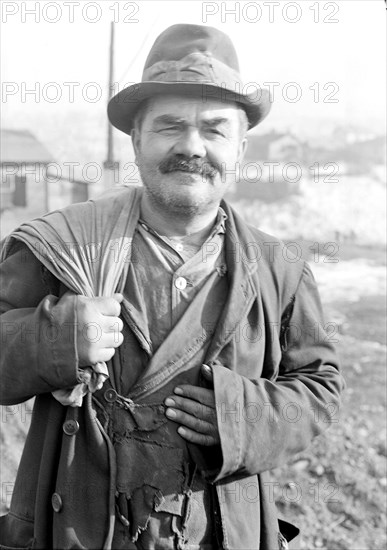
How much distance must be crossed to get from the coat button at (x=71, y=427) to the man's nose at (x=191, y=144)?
0.80 metres

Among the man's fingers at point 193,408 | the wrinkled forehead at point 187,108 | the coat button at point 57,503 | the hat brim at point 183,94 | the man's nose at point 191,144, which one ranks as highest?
the hat brim at point 183,94

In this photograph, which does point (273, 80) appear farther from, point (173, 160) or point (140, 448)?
point (140, 448)

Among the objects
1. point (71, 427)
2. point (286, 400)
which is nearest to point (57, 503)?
point (71, 427)

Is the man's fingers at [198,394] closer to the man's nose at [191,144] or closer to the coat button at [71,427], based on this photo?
the coat button at [71,427]

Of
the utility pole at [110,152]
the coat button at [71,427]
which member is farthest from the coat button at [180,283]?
the utility pole at [110,152]

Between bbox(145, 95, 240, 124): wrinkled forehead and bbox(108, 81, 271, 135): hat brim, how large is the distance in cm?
1

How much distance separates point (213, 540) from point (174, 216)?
94 centimetres

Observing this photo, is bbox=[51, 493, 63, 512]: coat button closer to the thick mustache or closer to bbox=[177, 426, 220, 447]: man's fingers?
bbox=[177, 426, 220, 447]: man's fingers

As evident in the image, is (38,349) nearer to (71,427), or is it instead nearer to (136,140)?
(71,427)

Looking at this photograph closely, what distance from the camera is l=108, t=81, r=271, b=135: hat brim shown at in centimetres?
179

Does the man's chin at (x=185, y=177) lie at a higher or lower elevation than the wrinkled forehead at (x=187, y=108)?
lower

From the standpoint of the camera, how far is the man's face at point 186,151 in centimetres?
179

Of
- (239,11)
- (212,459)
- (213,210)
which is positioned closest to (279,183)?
(239,11)

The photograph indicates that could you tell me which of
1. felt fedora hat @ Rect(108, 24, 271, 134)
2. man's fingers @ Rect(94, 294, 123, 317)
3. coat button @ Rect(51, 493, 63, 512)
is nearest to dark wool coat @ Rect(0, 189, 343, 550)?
coat button @ Rect(51, 493, 63, 512)
